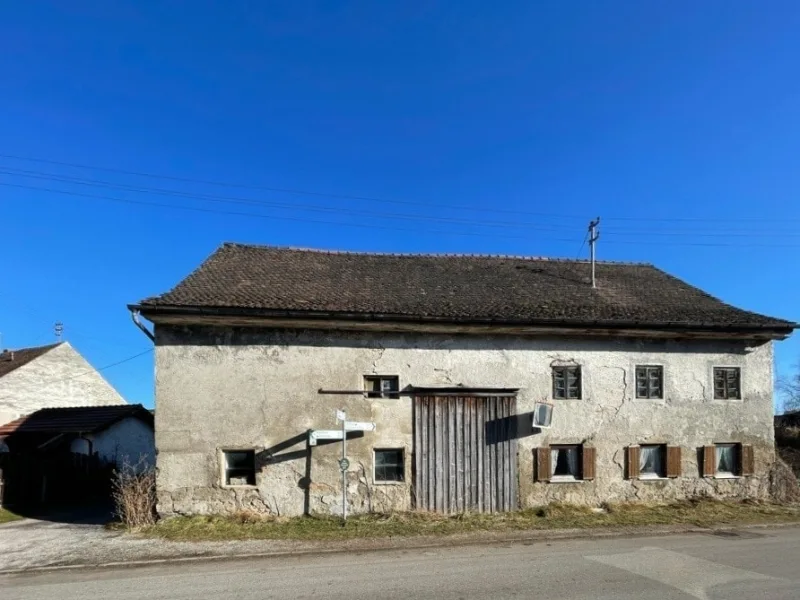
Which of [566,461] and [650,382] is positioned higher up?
[650,382]

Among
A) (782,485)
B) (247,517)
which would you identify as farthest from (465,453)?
(782,485)

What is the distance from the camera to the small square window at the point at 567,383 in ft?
41.9

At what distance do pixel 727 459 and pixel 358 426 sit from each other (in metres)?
9.72

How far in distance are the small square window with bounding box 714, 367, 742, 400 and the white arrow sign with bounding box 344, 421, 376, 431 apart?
907cm

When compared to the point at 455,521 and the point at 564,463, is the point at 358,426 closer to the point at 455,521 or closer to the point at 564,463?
the point at 455,521

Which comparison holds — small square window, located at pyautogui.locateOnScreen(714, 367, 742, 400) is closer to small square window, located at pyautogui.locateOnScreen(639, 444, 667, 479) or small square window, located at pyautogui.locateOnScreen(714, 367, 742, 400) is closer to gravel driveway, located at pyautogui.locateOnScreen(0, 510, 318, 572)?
small square window, located at pyautogui.locateOnScreen(639, 444, 667, 479)

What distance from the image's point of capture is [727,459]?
44.1ft

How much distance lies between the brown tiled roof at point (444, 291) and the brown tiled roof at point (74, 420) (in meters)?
7.53

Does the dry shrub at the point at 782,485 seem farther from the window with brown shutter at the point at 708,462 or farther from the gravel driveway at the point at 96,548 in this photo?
the gravel driveway at the point at 96,548

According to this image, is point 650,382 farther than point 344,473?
Yes

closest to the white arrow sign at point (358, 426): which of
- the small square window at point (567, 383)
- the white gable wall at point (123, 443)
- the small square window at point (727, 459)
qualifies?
the small square window at point (567, 383)

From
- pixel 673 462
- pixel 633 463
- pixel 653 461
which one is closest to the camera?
pixel 633 463

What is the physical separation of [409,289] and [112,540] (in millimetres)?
8579

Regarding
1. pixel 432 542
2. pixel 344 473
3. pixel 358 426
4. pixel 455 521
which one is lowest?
pixel 455 521
